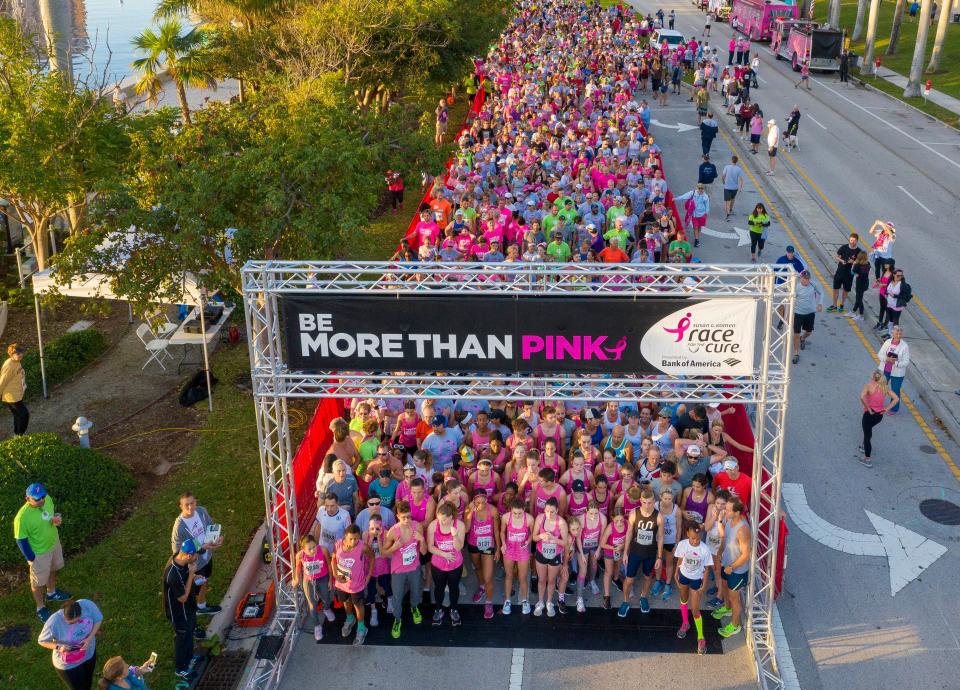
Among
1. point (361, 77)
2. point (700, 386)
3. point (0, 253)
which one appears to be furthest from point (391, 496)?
point (361, 77)

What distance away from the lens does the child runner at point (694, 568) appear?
9.88 meters

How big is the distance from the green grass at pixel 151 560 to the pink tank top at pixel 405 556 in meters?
2.38

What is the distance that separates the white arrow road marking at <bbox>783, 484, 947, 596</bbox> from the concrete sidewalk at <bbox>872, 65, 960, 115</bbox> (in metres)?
29.3

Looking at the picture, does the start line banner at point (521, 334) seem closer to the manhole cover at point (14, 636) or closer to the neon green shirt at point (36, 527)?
the neon green shirt at point (36, 527)

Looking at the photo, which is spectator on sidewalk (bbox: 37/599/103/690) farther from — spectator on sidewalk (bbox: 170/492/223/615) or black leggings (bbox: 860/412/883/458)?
black leggings (bbox: 860/412/883/458)

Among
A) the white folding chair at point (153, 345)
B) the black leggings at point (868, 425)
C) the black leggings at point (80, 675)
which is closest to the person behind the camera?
the black leggings at point (80, 675)

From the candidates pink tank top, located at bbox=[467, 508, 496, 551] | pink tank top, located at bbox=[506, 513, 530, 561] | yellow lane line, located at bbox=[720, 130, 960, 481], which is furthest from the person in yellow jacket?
yellow lane line, located at bbox=[720, 130, 960, 481]

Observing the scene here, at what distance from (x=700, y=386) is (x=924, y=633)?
11.9 feet

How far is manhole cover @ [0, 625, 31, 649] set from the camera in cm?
1020

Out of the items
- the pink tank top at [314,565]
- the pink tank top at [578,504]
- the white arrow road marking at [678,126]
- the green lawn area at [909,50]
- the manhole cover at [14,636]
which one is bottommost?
the manhole cover at [14,636]

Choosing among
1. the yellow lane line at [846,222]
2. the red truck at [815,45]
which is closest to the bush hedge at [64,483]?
the yellow lane line at [846,222]

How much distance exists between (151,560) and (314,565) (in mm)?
2730

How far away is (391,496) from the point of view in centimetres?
1080

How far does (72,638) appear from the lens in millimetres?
8680
